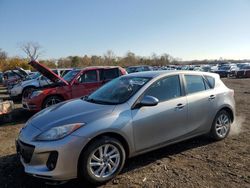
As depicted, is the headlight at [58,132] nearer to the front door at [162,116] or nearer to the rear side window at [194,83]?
the front door at [162,116]

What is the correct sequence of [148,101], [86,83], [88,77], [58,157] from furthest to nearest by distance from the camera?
1. [88,77]
2. [86,83]
3. [148,101]
4. [58,157]

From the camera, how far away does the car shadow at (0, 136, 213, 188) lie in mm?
4246

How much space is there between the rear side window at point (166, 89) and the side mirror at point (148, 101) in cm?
24

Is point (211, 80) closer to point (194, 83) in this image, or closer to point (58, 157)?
point (194, 83)

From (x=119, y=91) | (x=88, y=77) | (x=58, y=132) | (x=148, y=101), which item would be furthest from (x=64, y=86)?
(x=58, y=132)

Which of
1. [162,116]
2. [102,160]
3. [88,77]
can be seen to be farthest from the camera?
[88,77]

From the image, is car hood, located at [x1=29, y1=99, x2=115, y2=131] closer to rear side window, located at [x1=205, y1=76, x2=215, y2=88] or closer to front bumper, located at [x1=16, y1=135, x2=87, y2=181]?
front bumper, located at [x1=16, y1=135, x2=87, y2=181]

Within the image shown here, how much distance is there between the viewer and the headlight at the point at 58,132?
12.9 feet

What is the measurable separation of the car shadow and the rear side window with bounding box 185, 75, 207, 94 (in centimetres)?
116

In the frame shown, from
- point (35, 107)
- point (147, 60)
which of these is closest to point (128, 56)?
point (147, 60)

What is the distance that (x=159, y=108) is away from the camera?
191 inches

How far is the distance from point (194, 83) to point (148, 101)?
1.62m

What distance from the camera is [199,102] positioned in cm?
555

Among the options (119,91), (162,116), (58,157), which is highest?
(119,91)
